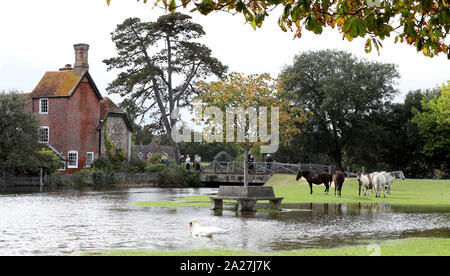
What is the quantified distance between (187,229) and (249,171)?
128 feet

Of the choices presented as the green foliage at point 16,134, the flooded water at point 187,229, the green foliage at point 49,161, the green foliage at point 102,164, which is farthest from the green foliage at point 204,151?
the flooded water at point 187,229

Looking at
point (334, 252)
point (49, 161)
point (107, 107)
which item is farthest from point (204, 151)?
point (334, 252)

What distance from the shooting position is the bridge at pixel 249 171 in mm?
53562

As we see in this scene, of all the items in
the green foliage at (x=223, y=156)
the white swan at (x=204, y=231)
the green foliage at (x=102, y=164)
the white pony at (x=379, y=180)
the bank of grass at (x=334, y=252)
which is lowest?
the bank of grass at (x=334, y=252)

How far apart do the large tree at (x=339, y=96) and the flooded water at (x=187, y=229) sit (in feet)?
112

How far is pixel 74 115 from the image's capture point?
186 ft

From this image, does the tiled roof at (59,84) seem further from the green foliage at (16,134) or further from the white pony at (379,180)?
the white pony at (379,180)

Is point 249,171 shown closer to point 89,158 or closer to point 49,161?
point 89,158

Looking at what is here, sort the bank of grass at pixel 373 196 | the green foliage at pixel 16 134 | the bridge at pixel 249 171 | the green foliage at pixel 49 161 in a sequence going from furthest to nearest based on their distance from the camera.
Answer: the bridge at pixel 249 171 → the green foliage at pixel 49 161 → the green foliage at pixel 16 134 → the bank of grass at pixel 373 196

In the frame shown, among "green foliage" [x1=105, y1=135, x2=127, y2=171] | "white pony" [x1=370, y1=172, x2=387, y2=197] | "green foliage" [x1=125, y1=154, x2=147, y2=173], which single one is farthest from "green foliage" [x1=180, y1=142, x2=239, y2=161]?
"white pony" [x1=370, y1=172, x2=387, y2=197]

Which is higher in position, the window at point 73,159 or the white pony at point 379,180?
the window at point 73,159

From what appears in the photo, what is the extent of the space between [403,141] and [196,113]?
44.1 meters
